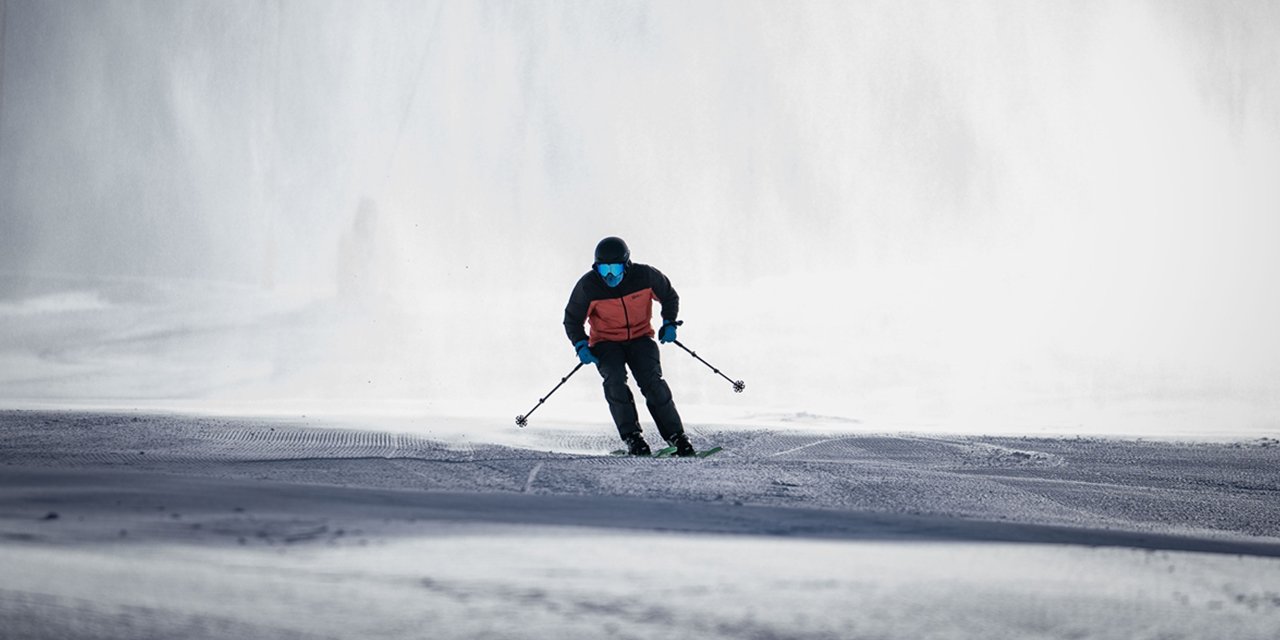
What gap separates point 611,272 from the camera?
8.41 m

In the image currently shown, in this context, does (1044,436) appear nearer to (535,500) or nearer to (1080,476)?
(1080,476)

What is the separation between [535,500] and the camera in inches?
167

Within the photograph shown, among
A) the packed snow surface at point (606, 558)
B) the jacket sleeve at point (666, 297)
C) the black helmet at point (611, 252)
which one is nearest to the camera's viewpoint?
the packed snow surface at point (606, 558)

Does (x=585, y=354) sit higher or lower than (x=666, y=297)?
lower

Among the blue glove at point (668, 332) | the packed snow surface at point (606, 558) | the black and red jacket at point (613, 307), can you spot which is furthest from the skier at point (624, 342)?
the packed snow surface at point (606, 558)

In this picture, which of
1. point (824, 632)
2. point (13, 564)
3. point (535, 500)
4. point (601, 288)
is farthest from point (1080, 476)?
point (13, 564)

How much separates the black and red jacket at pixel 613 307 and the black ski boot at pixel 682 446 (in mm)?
774

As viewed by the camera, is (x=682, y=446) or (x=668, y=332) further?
(x=668, y=332)

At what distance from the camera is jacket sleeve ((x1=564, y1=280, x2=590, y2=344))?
859 cm

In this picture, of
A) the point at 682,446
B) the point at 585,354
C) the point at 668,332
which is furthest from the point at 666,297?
the point at 682,446

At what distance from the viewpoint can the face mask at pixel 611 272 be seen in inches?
331

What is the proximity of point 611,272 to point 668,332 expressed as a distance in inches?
27.5

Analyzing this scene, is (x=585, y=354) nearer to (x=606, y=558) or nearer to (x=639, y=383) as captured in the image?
(x=639, y=383)

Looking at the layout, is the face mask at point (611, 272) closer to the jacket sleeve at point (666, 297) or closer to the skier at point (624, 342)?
the skier at point (624, 342)
